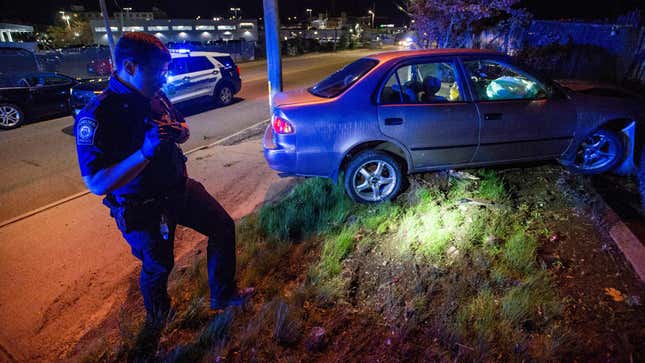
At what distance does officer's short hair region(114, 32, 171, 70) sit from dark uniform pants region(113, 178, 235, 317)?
784mm

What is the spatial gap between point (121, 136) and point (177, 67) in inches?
332

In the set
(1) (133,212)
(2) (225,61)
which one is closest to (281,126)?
(1) (133,212)

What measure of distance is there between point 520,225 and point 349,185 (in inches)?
67.0

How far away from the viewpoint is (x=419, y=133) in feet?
12.3

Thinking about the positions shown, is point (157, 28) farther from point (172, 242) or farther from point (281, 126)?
point (172, 242)

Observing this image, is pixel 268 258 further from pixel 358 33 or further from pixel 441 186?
pixel 358 33

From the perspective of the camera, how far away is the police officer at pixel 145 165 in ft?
5.69

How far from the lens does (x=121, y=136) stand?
5.95 feet

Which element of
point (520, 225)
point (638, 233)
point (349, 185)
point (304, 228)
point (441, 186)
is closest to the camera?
point (638, 233)

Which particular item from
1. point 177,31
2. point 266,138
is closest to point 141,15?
point 177,31

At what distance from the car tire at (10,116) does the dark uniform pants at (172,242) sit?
8.85m

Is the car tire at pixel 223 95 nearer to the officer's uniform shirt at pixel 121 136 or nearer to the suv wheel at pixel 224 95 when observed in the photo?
the suv wheel at pixel 224 95

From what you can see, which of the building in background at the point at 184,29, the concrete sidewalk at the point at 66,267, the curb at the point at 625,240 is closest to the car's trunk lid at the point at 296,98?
the concrete sidewalk at the point at 66,267

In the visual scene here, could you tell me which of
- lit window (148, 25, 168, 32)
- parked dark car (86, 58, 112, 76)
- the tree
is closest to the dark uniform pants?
the tree
